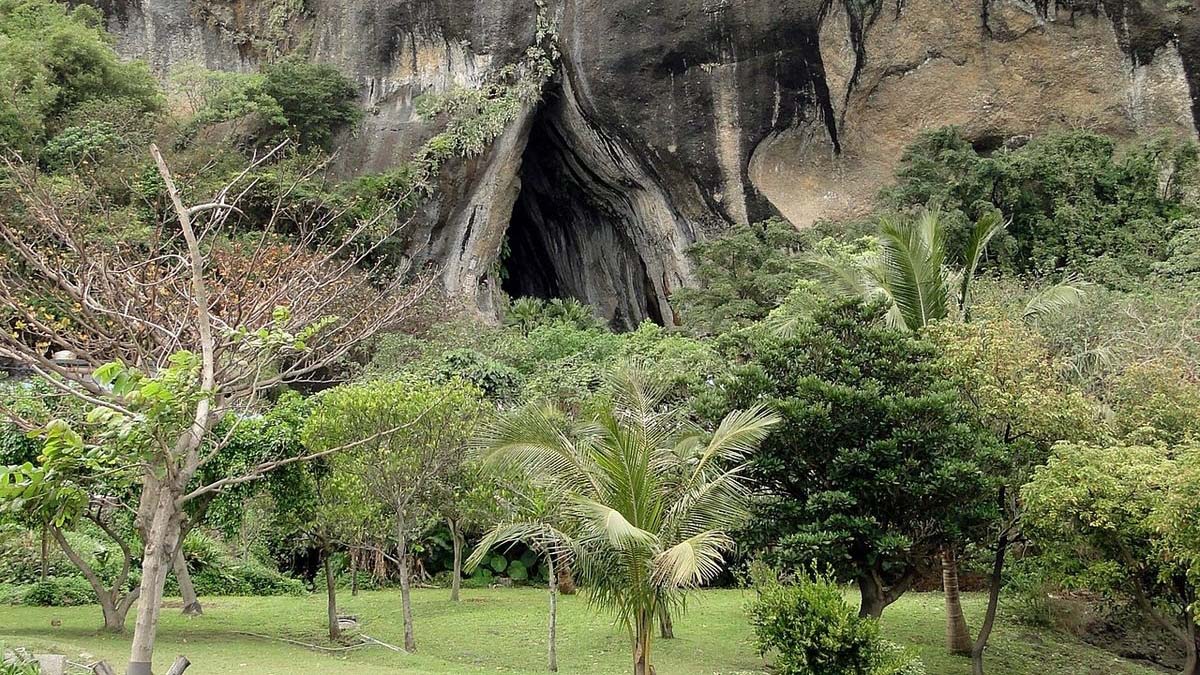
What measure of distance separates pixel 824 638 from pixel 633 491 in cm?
185

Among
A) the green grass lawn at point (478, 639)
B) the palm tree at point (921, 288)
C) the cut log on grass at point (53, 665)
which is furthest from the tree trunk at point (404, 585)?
the palm tree at point (921, 288)

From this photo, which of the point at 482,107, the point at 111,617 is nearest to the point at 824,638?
the point at 111,617

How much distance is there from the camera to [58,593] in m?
13.1

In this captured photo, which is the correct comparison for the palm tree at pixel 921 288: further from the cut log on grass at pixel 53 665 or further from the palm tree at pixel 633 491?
the cut log on grass at pixel 53 665

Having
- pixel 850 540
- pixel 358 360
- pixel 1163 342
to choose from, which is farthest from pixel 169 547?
pixel 358 360

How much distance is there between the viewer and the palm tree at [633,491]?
25.0ft

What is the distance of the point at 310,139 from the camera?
2298 centimetres

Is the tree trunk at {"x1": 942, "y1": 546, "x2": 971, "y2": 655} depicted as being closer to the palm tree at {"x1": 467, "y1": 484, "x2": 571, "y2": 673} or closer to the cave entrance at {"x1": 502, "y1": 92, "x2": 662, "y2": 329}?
the palm tree at {"x1": 467, "y1": 484, "x2": 571, "y2": 673}

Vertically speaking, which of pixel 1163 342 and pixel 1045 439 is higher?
pixel 1163 342

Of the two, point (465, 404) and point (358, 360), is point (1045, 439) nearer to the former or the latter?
point (465, 404)

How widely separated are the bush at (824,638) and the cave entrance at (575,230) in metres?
17.6

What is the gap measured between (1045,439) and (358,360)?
13.4 m

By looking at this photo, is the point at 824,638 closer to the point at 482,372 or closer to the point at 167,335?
the point at 167,335

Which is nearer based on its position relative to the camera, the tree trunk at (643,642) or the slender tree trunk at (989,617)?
the tree trunk at (643,642)
